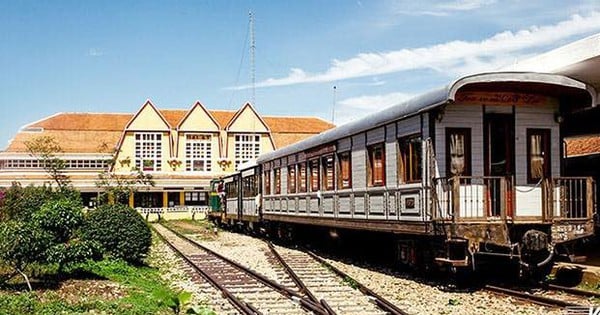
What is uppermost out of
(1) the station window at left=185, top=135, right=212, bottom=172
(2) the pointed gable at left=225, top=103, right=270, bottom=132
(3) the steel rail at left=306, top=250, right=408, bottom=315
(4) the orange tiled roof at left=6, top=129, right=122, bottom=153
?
(2) the pointed gable at left=225, top=103, right=270, bottom=132

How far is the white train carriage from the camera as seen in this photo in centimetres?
1270

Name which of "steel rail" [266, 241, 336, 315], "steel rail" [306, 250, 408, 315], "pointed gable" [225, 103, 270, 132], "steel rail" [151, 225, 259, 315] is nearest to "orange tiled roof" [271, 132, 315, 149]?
"pointed gable" [225, 103, 270, 132]

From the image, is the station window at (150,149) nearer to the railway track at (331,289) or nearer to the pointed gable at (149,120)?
the pointed gable at (149,120)

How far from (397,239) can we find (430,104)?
12.4 ft

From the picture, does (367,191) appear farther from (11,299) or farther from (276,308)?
(11,299)

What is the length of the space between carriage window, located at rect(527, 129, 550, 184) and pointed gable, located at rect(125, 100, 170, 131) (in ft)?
180

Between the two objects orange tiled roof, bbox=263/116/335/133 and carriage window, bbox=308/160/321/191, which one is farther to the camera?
orange tiled roof, bbox=263/116/335/133

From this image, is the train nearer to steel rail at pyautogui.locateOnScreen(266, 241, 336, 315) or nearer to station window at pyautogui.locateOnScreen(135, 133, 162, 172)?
steel rail at pyautogui.locateOnScreen(266, 241, 336, 315)

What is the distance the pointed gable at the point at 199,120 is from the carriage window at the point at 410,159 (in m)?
53.6

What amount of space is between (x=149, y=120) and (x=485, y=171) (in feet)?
182

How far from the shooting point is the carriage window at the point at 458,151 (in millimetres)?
13188

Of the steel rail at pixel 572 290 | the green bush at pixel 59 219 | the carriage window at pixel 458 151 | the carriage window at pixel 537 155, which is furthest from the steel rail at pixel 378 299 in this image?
the green bush at pixel 59 219

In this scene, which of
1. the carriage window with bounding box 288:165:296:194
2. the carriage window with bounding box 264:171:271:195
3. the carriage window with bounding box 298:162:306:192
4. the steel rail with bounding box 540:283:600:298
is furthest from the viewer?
the carriage window with bounding box 264:171:271:195

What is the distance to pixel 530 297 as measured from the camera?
11.5 meters
